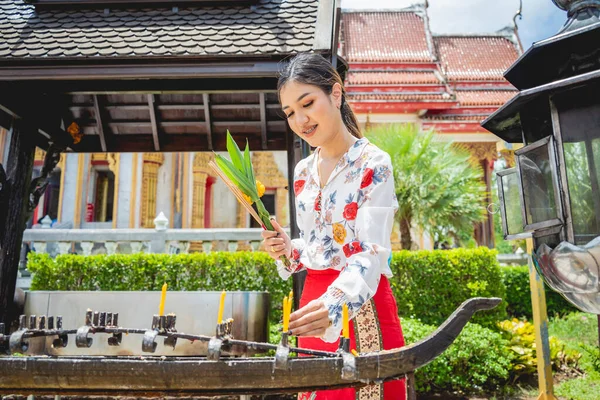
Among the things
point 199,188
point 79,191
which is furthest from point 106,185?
point 199,188

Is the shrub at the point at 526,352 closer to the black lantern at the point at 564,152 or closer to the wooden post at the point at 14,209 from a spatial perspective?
the black lantern at the point at 564,152

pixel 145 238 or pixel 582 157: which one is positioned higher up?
pixel 145 238

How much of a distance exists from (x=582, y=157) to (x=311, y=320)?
1.73 meters

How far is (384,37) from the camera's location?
19250 millimetres

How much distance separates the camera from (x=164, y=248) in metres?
8.19

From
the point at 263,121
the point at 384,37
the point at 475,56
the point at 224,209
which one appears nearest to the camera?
the point at 263,121

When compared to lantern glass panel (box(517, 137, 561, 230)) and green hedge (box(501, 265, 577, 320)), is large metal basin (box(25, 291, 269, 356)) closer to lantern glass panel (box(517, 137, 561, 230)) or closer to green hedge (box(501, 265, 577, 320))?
lantern glass panel (box(517, 137, 561, 230))

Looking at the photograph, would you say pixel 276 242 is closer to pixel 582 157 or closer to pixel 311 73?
pixel 311 73

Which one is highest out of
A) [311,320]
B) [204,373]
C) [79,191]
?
[79,191]

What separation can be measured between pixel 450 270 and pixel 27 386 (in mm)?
5941

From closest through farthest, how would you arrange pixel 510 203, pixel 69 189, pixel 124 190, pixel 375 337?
pixel 375 337
pixel 510 203
pixel 124 190
pixel 69 189

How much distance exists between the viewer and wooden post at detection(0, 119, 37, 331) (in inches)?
148

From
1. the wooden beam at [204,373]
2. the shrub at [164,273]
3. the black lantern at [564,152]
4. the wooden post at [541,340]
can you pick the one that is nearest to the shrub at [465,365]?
the wooden post at [541,340]

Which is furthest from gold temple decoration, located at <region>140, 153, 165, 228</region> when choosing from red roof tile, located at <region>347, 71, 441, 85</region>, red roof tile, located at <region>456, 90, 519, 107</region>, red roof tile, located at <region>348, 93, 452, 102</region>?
red roof tile, located at <region>456, 90, 519, 107</region>
